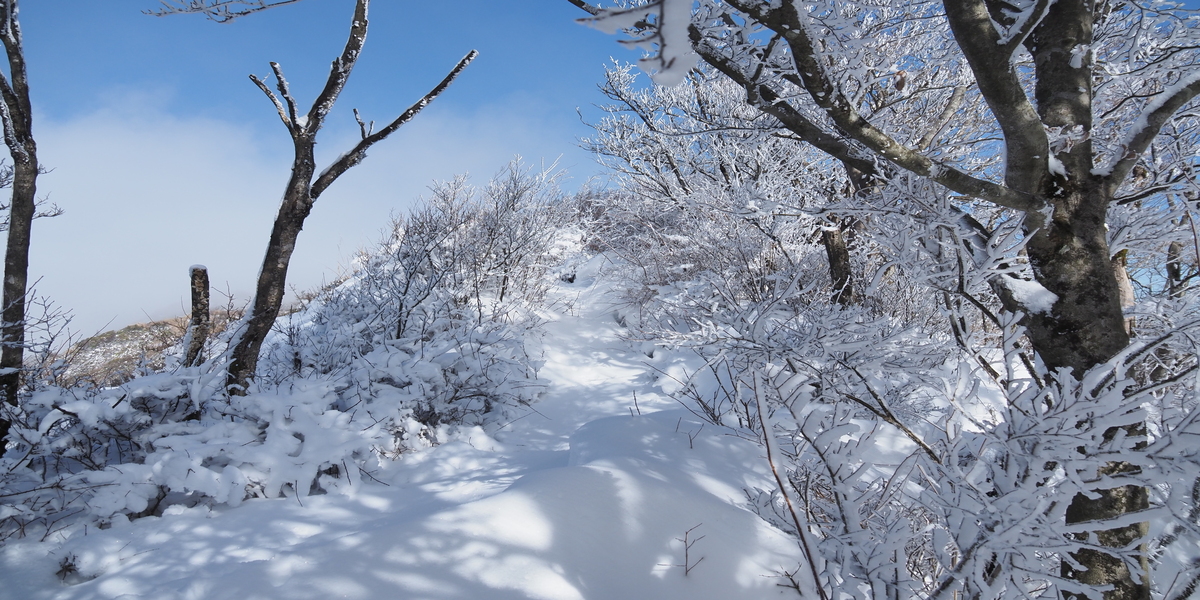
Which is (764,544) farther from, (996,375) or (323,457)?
(323,457)

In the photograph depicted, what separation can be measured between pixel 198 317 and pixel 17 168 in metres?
1.32

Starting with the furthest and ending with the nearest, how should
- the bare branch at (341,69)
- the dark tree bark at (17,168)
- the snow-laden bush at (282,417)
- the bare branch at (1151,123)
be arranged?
the bare branch at (341,69) < the dark tree bark at (17,168) < the snow-laden bush at (282,417) < the bare branch at (1151,123)

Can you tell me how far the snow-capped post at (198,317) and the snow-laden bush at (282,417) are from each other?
0.45 meters

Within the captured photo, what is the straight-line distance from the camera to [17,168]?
117 inches

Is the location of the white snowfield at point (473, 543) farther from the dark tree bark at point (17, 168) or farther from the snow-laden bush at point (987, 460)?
the dark tree bark at point (17, 168)

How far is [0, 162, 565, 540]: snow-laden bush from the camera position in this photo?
2076 mm

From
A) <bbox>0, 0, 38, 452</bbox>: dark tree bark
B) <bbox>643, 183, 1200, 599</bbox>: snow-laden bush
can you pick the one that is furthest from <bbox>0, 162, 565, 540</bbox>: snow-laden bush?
<bbox>643, 183, 1200, 599</bbox>: snow-laden bush

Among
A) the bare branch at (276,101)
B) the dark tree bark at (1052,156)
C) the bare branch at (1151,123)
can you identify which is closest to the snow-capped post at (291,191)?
the bare branch at (276,101)

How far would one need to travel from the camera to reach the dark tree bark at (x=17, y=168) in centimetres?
290

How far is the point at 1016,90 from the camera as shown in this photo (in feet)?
4.86

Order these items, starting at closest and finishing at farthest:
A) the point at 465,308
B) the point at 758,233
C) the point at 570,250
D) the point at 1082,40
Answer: the point at 1082,40 < the point at 465,308 < the point at 758,233 < the point at 570,250

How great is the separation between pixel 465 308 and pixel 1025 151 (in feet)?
16.1

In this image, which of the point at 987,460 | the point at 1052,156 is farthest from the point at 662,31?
the point at 1052,156

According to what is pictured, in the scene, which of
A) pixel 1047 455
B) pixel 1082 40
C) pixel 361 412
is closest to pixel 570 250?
pixel 361 412
